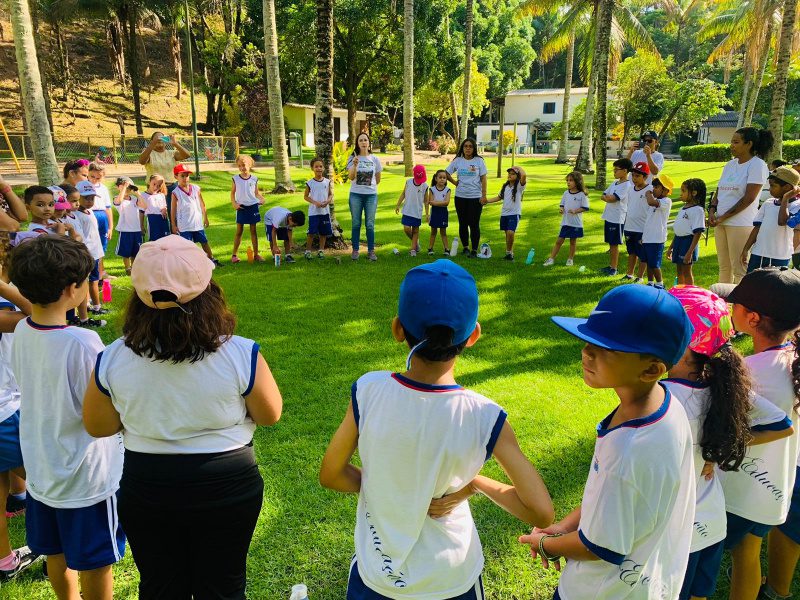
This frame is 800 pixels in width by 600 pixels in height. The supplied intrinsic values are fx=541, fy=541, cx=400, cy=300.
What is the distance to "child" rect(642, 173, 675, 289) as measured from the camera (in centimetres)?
771

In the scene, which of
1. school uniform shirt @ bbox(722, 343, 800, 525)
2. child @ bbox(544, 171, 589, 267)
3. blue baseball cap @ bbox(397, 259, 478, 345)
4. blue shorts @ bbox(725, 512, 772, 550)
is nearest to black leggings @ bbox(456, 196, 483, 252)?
child @ bbox(544, 171, 589, 267)

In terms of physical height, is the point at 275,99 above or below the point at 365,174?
above

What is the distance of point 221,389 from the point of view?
193 centimetres

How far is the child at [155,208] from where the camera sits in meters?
8.91

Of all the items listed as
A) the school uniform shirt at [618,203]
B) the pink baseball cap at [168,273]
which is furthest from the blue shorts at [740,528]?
the school uniform shirt at [618,203]

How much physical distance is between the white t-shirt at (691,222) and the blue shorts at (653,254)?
0.39 metres

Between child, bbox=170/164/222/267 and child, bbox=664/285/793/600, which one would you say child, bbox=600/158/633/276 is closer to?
child, bbox=170/164/222/267

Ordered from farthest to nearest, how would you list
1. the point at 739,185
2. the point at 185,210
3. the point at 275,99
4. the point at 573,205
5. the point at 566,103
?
1. the point at 566,103
2. the point at 275,99
3. the point at 573,205
4. the point at 185,210
5. the point at 739,185

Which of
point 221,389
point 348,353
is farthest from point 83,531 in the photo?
point 348,353

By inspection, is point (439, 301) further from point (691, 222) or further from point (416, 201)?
point (416, 201)

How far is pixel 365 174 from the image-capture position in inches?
374

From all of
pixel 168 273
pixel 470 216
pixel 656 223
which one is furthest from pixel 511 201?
pixel 168 273

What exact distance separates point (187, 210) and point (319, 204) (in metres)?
2.28

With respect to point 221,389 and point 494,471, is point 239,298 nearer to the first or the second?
point 494,471
